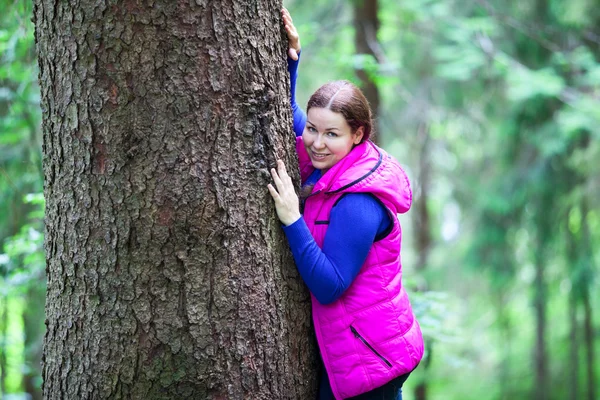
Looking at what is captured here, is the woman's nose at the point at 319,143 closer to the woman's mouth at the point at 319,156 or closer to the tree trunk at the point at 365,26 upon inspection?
the woman's mouth at the point at 319,156

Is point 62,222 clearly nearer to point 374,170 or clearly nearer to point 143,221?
point 143,221

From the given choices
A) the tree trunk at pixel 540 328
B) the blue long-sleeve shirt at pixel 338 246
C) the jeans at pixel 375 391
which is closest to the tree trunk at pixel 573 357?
the tree trunk at pixel 540 328

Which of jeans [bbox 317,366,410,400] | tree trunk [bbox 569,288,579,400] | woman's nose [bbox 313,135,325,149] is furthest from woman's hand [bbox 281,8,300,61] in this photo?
tree trunk [bbox 569,288,579,400]

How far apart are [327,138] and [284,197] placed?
1.29ft

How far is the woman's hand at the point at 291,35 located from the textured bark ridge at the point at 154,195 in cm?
22

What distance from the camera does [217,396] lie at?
2070mm

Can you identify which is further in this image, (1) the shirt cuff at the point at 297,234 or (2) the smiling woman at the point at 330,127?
(2) the smiling woman at the point at 330,127

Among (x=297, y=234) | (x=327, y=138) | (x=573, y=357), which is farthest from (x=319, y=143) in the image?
(x=573, y=357)

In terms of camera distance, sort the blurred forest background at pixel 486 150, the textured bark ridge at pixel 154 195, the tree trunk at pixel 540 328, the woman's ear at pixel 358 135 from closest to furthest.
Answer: the textured bark ridge at pixel 154 195 < the woman's ear at pixel 358 135 < the blurred forest background at pixel 486 150 < the tree trunk at pixel 540 328

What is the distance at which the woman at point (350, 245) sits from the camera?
7.27 ft

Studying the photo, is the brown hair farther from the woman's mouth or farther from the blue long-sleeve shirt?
the blue long-sleeve shirt

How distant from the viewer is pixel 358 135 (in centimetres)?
249

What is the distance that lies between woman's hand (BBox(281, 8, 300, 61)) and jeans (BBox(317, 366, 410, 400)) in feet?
4.72

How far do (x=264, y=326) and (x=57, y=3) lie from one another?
1459mm
